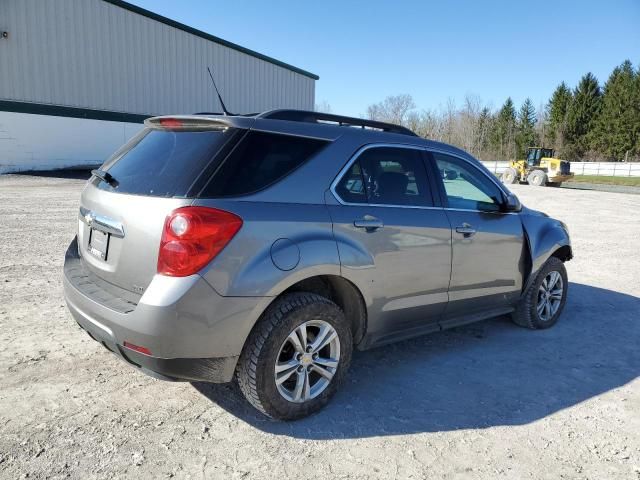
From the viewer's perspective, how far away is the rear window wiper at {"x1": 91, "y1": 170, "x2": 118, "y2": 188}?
307 cm

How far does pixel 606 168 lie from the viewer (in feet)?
173

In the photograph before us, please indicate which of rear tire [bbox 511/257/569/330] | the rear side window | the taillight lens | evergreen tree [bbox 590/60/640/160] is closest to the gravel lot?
rear tire [bbox 511/257/569/330]

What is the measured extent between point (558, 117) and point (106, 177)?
3403 inches

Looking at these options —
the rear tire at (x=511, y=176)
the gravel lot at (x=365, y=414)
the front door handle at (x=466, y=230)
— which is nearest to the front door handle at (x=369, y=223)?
the front door handle at (x=466, y=230)

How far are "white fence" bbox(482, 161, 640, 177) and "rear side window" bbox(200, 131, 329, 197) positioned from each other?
50.0 meters

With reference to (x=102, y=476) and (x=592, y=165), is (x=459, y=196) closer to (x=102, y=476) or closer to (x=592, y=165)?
(x=102, y=476)

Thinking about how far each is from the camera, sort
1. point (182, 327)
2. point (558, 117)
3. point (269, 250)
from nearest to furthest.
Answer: point (182, 327), point (269, 250), point (558, 117)

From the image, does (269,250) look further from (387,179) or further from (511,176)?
(511,176)

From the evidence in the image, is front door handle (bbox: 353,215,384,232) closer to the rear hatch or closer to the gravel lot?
the rear hatch

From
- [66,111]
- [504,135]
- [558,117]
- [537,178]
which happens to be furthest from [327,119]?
[504,135]

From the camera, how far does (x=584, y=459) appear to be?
2764 mm

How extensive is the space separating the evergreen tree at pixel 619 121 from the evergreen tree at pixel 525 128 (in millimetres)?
11698

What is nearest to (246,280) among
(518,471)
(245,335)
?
(245,335)

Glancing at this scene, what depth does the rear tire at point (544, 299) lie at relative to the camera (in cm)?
474
